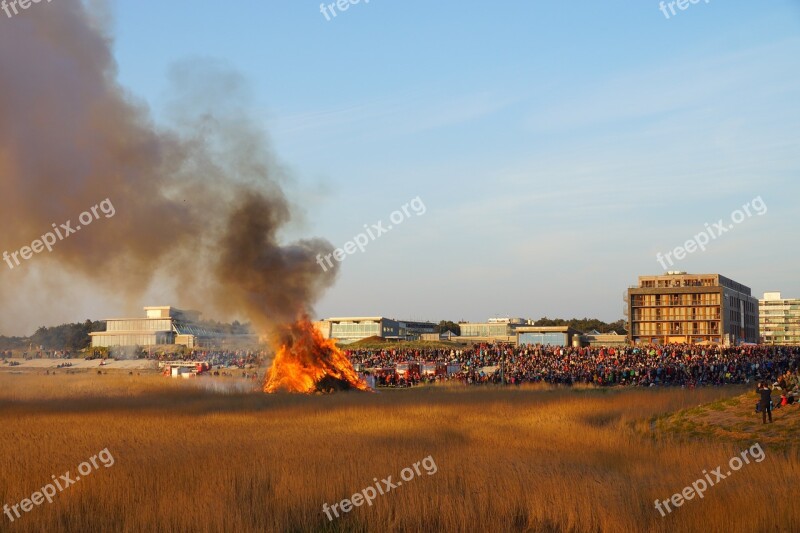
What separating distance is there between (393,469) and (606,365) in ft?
137

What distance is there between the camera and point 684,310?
12206 centimetres

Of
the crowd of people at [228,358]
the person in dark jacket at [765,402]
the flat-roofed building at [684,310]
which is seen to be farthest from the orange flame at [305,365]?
the flat-roofed building at [684,310]

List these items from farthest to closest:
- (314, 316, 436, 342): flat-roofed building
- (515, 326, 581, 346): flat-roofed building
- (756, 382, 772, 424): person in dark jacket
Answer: (314, 316, 436, 342): flat-roofed building → (515, 326, 581, 346): flat-roofed building → (756, 382, 772, 424): person in dark jacket

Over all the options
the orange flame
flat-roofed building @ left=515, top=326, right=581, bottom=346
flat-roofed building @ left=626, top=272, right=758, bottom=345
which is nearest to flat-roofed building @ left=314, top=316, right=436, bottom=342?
flat-roofed building @ left=515, top=326, right=581, bottom=346

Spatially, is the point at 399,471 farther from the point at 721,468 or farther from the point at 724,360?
the point at 724,360

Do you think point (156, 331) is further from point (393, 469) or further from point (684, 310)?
point (393, 469)

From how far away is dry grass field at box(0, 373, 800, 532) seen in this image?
1395 cm

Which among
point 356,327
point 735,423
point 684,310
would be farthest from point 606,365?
point 356,327

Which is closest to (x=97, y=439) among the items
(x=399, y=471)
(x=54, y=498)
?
(x=54, y=498)

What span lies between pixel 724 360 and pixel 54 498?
49.7 m

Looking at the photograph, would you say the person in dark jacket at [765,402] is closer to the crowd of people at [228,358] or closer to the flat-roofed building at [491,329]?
the crowd of people at [228,358]

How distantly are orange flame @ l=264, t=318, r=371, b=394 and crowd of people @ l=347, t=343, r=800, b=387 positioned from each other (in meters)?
8.51

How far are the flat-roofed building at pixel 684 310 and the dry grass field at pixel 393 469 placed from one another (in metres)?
92.2

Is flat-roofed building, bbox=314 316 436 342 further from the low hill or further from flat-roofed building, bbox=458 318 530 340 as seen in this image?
the low hill
